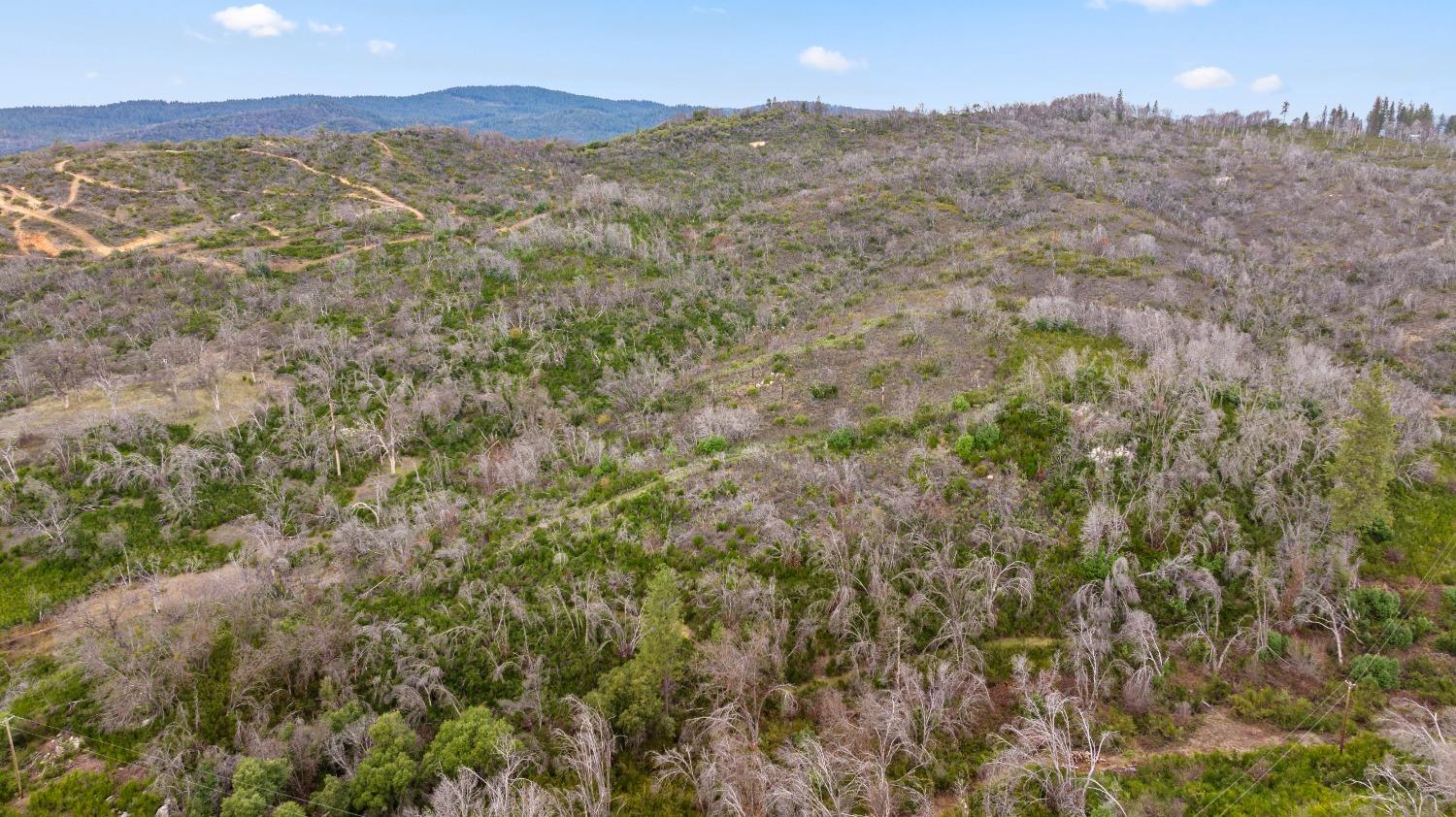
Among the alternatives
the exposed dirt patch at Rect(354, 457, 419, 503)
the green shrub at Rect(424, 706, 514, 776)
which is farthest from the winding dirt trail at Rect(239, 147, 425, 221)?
the green shrub at Rect(424, 706, 514, 776)

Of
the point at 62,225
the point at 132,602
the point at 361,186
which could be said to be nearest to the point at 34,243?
the point at 62,225

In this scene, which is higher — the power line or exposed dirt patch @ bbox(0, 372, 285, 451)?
exposed dirt patch @ bbox(0, 372, 285, 451)

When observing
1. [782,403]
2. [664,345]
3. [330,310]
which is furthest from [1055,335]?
[330,310]

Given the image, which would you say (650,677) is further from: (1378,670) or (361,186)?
(361,186)

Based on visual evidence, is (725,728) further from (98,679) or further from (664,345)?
(664,345)

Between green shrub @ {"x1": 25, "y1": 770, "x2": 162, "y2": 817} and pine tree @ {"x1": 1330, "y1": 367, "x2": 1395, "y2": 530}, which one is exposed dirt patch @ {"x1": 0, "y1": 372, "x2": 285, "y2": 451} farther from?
pine tree @ {"x1": 1330, "y1": 367, "x2": 1395, "y2": 530}

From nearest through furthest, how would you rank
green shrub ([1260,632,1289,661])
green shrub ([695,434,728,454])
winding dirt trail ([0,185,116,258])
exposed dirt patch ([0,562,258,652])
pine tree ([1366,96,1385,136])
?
green shrub ([1260,632,1289,661]), exposed dirt patch ([0,562,258,652]), green shrub ([695,434,728,454]), winding dirt trail ([0,185,116,258]), pine tree ([1366,96,1385,136])
